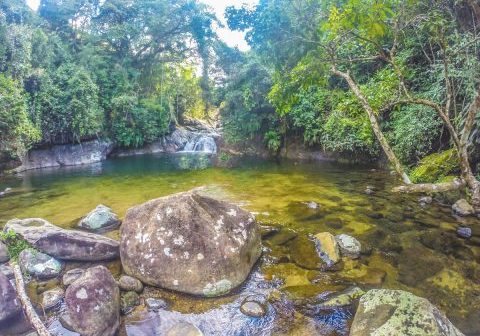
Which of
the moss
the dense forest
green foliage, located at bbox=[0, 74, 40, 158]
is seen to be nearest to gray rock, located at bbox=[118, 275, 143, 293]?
the dense forest

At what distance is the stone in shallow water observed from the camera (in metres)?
5.27

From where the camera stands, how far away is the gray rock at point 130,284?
3.88 metres

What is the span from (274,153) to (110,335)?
1641 centimetres

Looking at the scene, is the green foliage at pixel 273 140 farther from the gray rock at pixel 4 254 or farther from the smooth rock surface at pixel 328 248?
the gray rock at pixel 4 254

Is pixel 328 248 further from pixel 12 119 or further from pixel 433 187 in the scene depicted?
pixel 12 119

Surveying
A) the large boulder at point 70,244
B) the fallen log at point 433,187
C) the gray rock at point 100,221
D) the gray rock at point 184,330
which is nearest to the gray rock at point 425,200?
the fallen log at point 433,187

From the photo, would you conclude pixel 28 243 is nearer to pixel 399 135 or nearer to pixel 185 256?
pixel 185 256

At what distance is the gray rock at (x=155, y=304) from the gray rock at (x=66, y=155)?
16.0m

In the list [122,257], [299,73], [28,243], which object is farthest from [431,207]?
[28,243]

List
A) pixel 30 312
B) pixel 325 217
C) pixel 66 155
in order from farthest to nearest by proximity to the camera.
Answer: pixel 66 155 < pixel 325 217 < pixel 30 312

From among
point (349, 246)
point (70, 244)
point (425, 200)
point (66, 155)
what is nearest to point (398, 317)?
point (349, 246)

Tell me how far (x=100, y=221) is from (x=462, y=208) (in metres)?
7.78

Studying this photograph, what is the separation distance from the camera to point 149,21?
23016mm

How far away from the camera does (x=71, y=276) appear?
4133 millimetres
